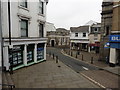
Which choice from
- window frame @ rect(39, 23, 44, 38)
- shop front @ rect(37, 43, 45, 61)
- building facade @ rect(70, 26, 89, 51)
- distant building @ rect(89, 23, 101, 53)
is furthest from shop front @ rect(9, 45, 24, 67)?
building facade @ rect(70, 26, 89, 51)

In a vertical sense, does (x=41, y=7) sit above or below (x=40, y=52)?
above

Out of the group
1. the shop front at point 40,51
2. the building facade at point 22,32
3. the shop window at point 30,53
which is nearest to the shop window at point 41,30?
A: the building facade at point 22,32

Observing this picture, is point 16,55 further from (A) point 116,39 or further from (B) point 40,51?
(A) point 116,39

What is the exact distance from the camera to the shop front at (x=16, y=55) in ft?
35.2

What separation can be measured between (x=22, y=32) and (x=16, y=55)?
2.88 metres

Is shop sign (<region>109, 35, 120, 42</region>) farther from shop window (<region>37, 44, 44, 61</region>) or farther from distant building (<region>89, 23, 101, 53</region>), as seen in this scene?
distant building (<region>89, 23, 101, 53</region>)

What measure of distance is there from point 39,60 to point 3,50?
6275mm

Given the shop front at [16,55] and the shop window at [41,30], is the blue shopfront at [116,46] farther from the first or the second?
the shop front at [16,55]

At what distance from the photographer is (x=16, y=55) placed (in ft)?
37.6

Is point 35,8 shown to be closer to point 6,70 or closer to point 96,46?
point 6,70

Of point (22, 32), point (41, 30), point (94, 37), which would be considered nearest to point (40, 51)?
point (41, 30)

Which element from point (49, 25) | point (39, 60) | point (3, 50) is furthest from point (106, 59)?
point (49, 25)

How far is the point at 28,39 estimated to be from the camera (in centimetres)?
1220

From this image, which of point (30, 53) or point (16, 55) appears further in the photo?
point (30, 53)
